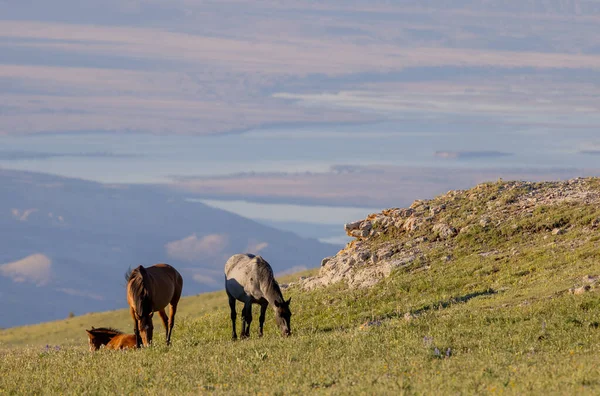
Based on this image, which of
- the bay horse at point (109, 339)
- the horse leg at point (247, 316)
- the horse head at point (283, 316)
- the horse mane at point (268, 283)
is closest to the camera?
the horse head at point (283, 316)

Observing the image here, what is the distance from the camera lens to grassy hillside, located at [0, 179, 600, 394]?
59.9 feet

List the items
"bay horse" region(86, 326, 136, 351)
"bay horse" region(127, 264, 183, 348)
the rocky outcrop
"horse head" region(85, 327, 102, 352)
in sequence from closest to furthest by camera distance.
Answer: "bay horse" region(127, 264, 183, 348)
"bay horse" region(86, 326, 136, 351)
"horse head" region(85, 327, 102, 352)
the rocky outcrop

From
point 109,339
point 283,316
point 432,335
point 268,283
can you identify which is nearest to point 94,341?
point 109,339

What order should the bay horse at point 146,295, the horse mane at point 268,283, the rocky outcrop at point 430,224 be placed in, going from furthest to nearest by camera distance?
the rocky outcrop at point 430,224 < the horse mane at point 268,283 < the bay horse at point 146,295

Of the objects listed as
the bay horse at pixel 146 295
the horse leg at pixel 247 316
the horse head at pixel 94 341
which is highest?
the bay horse at pixel 146 295

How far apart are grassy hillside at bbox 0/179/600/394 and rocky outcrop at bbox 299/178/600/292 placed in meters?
0.15

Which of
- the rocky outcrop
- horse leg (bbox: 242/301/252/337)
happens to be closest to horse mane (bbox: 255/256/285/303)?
horse leg (bbox: 242/301/252/337)

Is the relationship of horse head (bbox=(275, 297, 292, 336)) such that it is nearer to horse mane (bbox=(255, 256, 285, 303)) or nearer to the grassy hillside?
horse mane (bbox=(255, 256, 285, 303))

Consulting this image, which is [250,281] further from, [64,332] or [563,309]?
[64,332]

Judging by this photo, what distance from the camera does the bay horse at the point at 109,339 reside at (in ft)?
87.8

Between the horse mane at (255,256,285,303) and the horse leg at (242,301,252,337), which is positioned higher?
the horse mane at (255,256,285,303)

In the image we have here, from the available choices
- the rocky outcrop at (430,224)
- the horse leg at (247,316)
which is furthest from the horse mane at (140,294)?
the rocky outcrop at (430,224)

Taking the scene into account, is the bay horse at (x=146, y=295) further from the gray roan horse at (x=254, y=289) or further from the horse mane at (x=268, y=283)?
the horse mane at (x=268, y=283)

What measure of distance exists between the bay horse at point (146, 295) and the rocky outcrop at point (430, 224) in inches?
399
